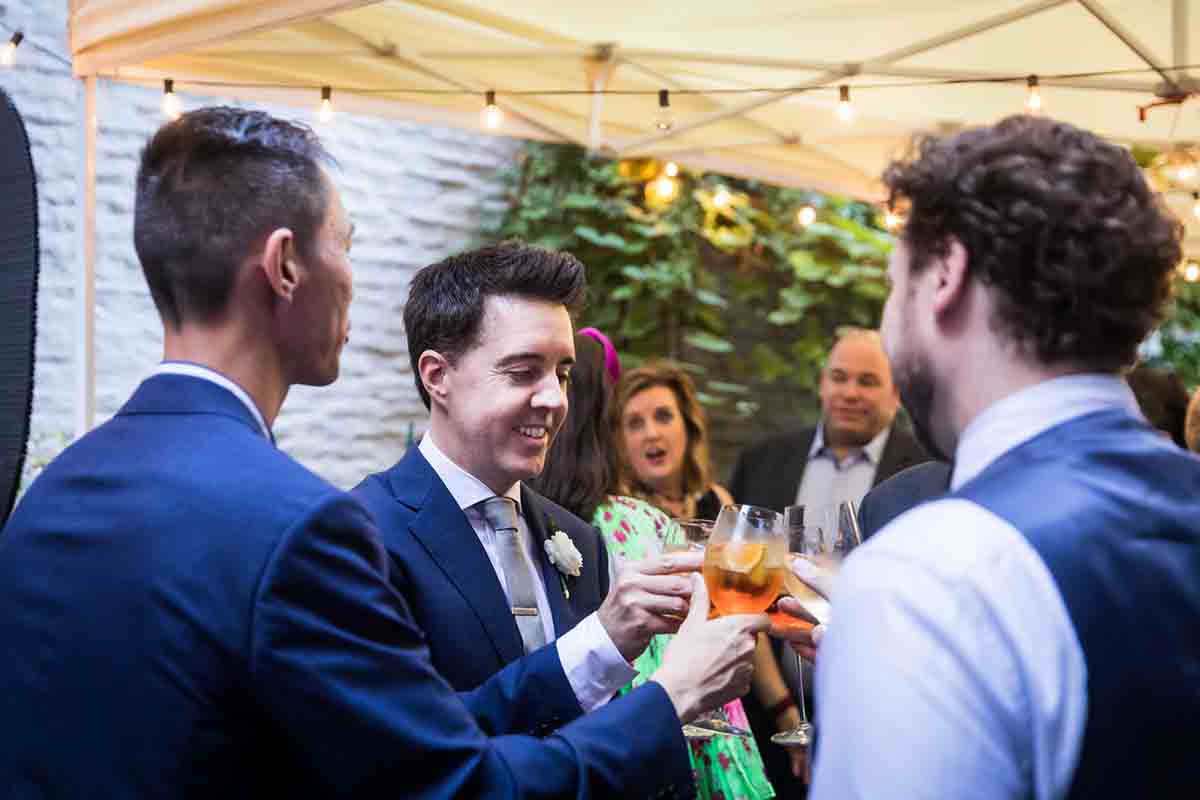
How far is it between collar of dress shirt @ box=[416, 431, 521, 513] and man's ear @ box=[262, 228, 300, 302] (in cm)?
70

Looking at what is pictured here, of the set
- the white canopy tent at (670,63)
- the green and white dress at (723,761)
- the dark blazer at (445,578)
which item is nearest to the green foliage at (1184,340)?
the white canopy tent at (670,63)

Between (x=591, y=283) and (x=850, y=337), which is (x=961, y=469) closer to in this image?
(x=850, y=337)

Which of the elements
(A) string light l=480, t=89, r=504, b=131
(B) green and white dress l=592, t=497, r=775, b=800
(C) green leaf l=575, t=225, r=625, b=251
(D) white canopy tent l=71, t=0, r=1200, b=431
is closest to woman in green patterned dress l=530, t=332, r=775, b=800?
(B) green and white dress l=592, t=497, r=775, b=800

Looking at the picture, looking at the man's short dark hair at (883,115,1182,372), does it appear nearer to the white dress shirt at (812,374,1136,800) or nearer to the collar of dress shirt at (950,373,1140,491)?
the collar of dress shirt at (950,373,1140,491)

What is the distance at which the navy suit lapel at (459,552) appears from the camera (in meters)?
1.80

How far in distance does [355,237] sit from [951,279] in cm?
415

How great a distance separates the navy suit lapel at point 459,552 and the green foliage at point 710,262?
11.8 ft

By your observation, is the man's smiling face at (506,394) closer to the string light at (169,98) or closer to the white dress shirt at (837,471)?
the string light at (169,98)

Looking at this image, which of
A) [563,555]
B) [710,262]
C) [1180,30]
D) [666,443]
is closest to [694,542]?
[563,555]

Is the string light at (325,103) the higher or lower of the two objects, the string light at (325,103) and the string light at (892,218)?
the higher

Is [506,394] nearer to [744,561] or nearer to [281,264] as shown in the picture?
[744,561]

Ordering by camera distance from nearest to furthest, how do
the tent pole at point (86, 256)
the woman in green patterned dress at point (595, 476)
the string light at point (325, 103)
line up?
the woman in green patterned dress at point (595, 476) < the tent pole at point (86, 256) < the string light at point (325, 103)

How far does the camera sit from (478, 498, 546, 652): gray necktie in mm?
1901

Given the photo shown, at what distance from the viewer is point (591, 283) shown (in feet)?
19.5
